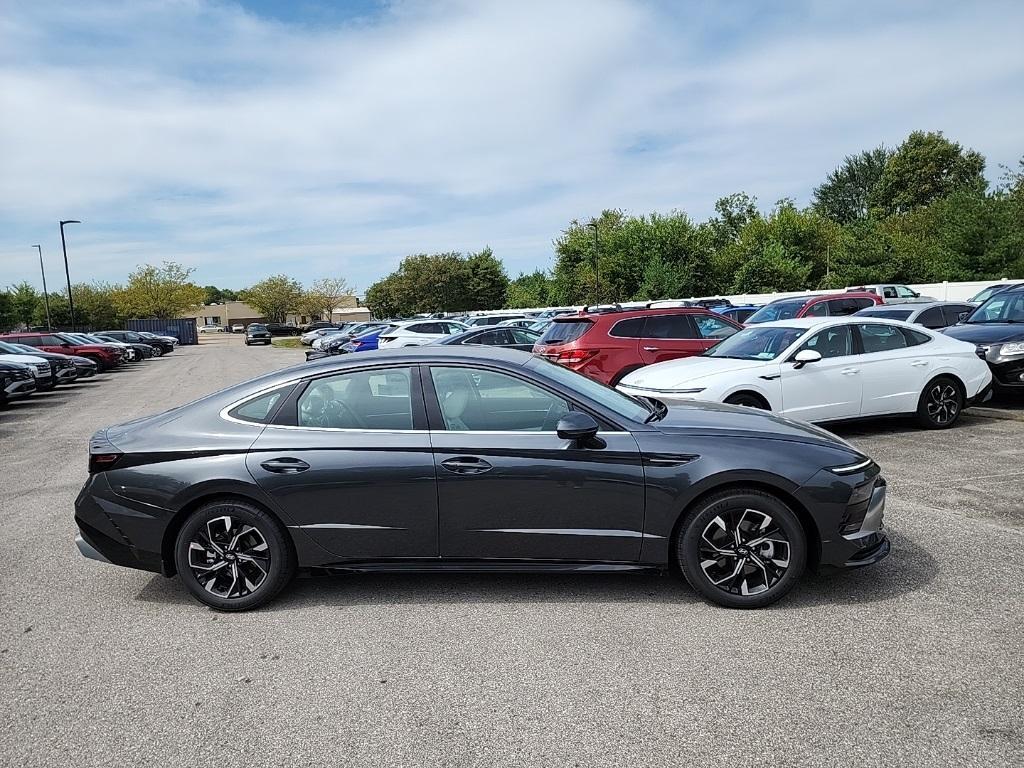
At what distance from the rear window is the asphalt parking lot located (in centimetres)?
803

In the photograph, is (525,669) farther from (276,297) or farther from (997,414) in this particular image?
(276,297)

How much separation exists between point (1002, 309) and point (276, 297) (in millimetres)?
94057

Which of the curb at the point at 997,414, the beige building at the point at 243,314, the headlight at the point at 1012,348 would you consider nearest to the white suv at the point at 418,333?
the curb at the point at 997,414

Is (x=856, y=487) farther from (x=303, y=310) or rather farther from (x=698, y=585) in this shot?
(x=303, y=310)

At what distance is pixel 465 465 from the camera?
167 inches

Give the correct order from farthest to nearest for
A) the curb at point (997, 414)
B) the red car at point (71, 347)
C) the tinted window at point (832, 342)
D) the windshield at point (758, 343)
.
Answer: the red car at point (71, 347) → the curb at point (997, 414) → the windshield at point (758, 343) → the tinted window at point (832, 342)

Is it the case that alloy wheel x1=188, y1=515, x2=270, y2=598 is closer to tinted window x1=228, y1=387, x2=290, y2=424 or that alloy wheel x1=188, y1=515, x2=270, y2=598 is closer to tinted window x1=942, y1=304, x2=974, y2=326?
tinted window x1=228, y1=387, x2=290, y2=424

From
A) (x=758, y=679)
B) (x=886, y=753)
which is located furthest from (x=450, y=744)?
(x=886, y=753)

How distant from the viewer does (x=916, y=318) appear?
16.8 metres

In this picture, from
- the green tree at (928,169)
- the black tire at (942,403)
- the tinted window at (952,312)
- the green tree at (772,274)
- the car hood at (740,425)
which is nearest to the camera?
the car hood at (740,425)

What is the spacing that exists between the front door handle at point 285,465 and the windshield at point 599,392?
1.50 metres

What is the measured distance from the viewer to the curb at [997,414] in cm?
1006

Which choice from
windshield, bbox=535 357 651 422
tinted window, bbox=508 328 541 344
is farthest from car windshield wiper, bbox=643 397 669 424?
tinted window, bbox=508 328 541 344

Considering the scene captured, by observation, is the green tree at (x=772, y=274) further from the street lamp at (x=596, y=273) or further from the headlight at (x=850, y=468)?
the headlight at (x=850, y=468)
